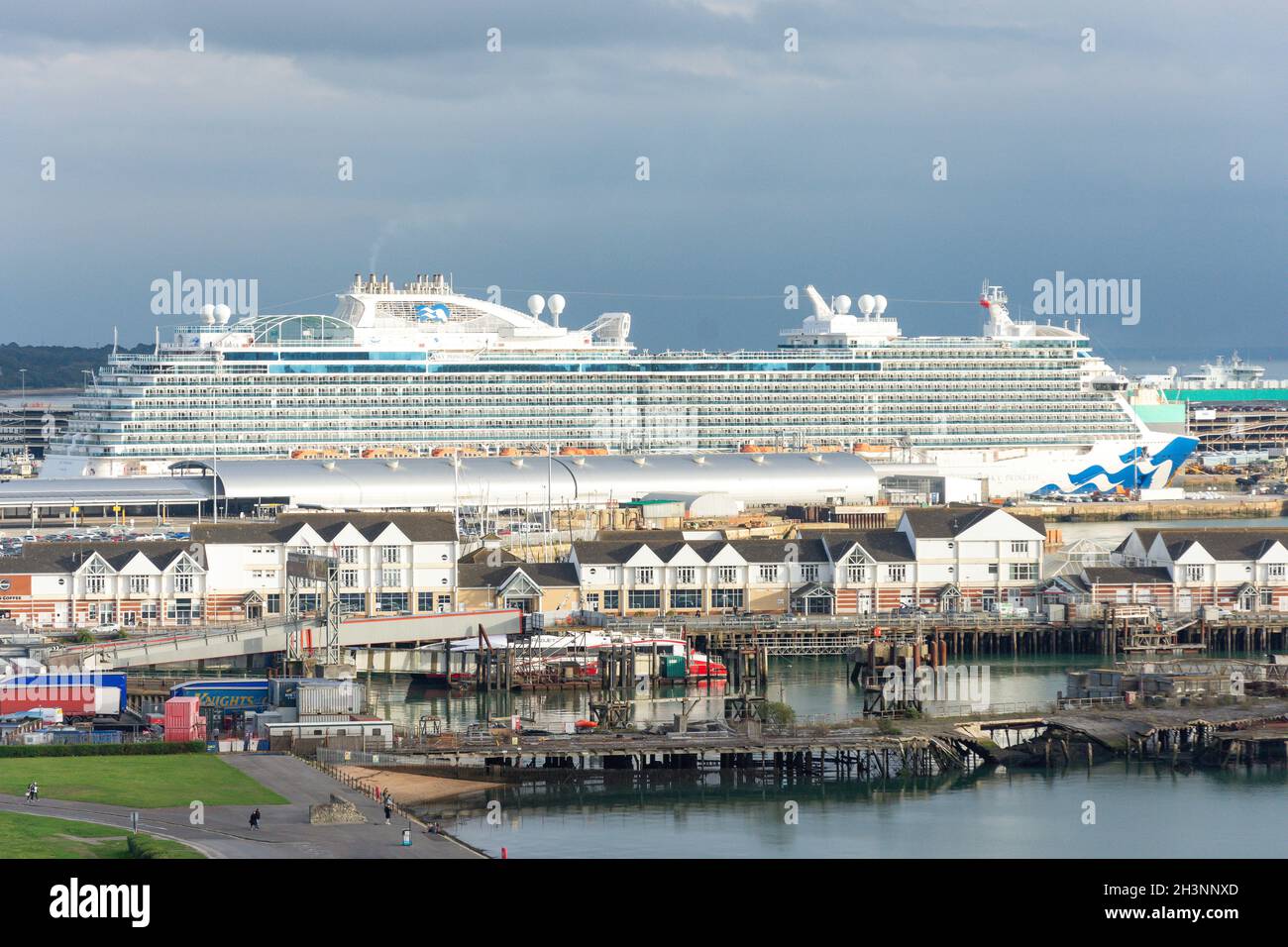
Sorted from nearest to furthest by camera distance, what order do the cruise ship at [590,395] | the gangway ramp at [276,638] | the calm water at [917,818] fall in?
the calm water at [917,818], the gangway ramp at [276,638], the cruise ship at [590,395]

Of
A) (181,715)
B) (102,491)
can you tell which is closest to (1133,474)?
(102,491)

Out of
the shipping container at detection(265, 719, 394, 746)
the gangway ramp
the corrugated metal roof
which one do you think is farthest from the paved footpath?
the corrugated metal roof

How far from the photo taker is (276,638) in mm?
62531

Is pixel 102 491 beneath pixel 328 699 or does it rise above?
above

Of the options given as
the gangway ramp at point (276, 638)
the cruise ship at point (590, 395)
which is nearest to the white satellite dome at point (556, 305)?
the cruise ship at point (590, 395)

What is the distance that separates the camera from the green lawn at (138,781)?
136 feet

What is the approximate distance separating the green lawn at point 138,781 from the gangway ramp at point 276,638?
1242 centimetres

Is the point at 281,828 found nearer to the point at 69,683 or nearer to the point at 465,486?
the point at 69,683

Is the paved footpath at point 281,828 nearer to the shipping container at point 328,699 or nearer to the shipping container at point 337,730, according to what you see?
the shipping container at point 337,730

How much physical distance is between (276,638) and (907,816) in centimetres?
2278

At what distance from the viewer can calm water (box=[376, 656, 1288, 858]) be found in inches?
1665
